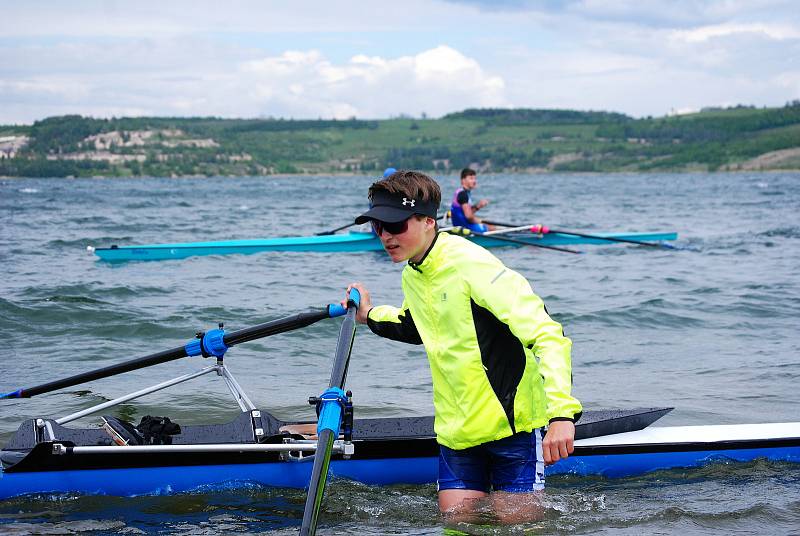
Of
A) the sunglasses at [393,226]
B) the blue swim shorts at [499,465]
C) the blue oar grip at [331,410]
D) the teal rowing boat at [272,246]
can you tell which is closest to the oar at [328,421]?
the blue oar grip at [331,410]

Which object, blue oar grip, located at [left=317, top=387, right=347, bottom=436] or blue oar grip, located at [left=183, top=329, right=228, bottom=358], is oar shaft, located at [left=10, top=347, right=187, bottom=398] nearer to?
blue oar grip, located at [left=183, top=329, right=228, bottom=358]

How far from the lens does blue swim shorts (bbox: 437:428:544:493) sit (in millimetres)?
4219

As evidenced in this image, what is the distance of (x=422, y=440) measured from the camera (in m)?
5.55

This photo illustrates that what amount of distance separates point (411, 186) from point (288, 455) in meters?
2.19

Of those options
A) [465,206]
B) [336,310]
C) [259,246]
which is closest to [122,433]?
[336,310]

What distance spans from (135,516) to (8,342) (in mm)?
6502

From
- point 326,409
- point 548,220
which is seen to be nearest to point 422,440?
point 326,409

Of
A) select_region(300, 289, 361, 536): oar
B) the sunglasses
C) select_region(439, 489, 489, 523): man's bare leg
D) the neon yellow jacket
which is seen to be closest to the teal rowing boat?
select_region(300, 289, 361, 536): oar

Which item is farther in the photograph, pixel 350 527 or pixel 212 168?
pixel 212 168

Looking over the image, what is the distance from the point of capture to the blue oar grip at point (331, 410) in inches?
157

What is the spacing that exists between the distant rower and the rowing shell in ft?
36.9

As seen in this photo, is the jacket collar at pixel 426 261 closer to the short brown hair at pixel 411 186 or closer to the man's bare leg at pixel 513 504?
the short brown hair at pixel 411 186

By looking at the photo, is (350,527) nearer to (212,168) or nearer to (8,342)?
(8,342)

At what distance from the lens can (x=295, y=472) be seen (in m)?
5.52
